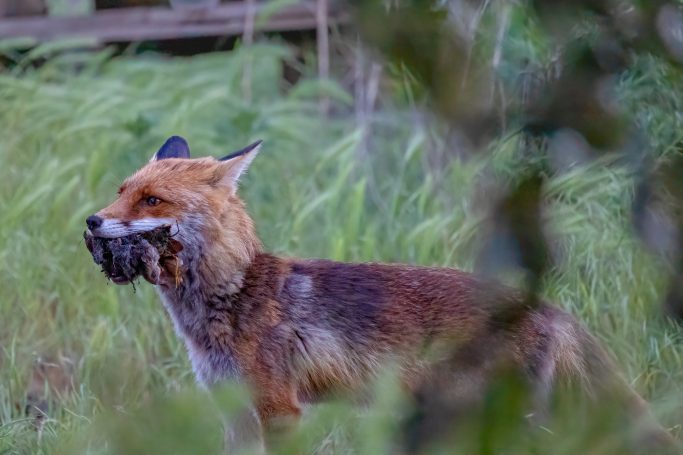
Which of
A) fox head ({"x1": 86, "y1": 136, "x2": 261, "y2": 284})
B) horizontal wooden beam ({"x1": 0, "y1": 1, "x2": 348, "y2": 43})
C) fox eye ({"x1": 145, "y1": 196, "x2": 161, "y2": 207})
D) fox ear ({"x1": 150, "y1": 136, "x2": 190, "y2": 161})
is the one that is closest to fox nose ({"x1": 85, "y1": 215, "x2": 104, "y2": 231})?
fox head ({"x1": 86, "y1": 136, "x2": 261, "y2": 284})

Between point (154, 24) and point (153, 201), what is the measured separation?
6.40 metres

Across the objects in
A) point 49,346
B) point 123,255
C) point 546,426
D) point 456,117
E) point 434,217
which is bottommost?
point 49,346

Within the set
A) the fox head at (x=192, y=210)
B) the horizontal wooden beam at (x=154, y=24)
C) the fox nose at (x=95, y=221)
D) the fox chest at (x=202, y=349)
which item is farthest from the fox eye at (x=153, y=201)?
the horizontal wooden beam at (x=154, y=24)

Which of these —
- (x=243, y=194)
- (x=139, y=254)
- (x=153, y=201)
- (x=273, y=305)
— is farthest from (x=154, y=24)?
(x=273, y=305)

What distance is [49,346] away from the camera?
18.8 ft

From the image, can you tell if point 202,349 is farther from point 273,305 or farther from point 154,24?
point 154,24

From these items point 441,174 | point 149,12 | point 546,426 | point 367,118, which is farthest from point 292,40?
point 546,426

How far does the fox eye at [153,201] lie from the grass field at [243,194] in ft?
2.19

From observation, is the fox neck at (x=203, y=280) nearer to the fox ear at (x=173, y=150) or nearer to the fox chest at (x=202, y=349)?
the fox chest at (x=202, y=349)

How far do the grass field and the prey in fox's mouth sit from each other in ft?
1.40

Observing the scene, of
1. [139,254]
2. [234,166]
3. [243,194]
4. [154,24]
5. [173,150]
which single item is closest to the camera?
[139,254]

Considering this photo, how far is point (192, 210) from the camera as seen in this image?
4.63 metres

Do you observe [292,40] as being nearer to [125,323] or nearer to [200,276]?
[125,323]

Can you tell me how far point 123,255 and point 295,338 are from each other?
707 millimetres
